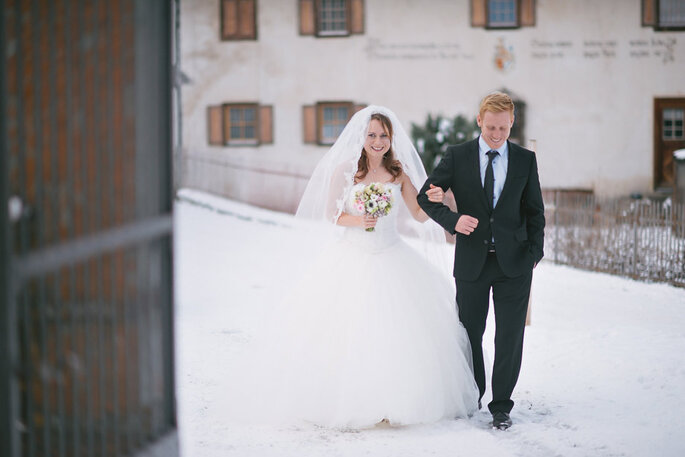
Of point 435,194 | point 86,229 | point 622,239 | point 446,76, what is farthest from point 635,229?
point 86,229

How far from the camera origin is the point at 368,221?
5543mm

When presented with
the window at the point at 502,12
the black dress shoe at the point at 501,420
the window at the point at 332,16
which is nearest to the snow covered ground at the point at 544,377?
the black dress shoe at the point at 501,420

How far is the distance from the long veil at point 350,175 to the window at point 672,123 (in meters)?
17.3

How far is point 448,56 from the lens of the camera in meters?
21.3

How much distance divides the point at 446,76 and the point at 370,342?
16.6 meters

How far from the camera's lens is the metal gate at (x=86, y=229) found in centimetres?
257

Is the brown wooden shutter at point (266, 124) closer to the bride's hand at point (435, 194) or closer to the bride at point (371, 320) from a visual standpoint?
the bride at point (371, 320)

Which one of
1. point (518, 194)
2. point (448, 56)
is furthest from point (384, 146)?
point (448, 56)

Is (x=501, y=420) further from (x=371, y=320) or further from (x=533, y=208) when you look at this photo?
(x=533, y=208)

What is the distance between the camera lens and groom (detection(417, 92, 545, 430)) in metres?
5.20

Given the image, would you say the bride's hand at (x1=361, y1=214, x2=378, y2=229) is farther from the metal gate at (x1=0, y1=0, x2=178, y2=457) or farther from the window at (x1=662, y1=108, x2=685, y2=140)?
the window at (x1=662, y1=108, x2=685, y2=140)

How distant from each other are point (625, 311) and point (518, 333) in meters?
5.06

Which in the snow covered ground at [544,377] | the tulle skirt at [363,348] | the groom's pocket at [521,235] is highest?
the groom's pocket at [521,235]

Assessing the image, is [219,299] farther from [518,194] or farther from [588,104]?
[588,104]
